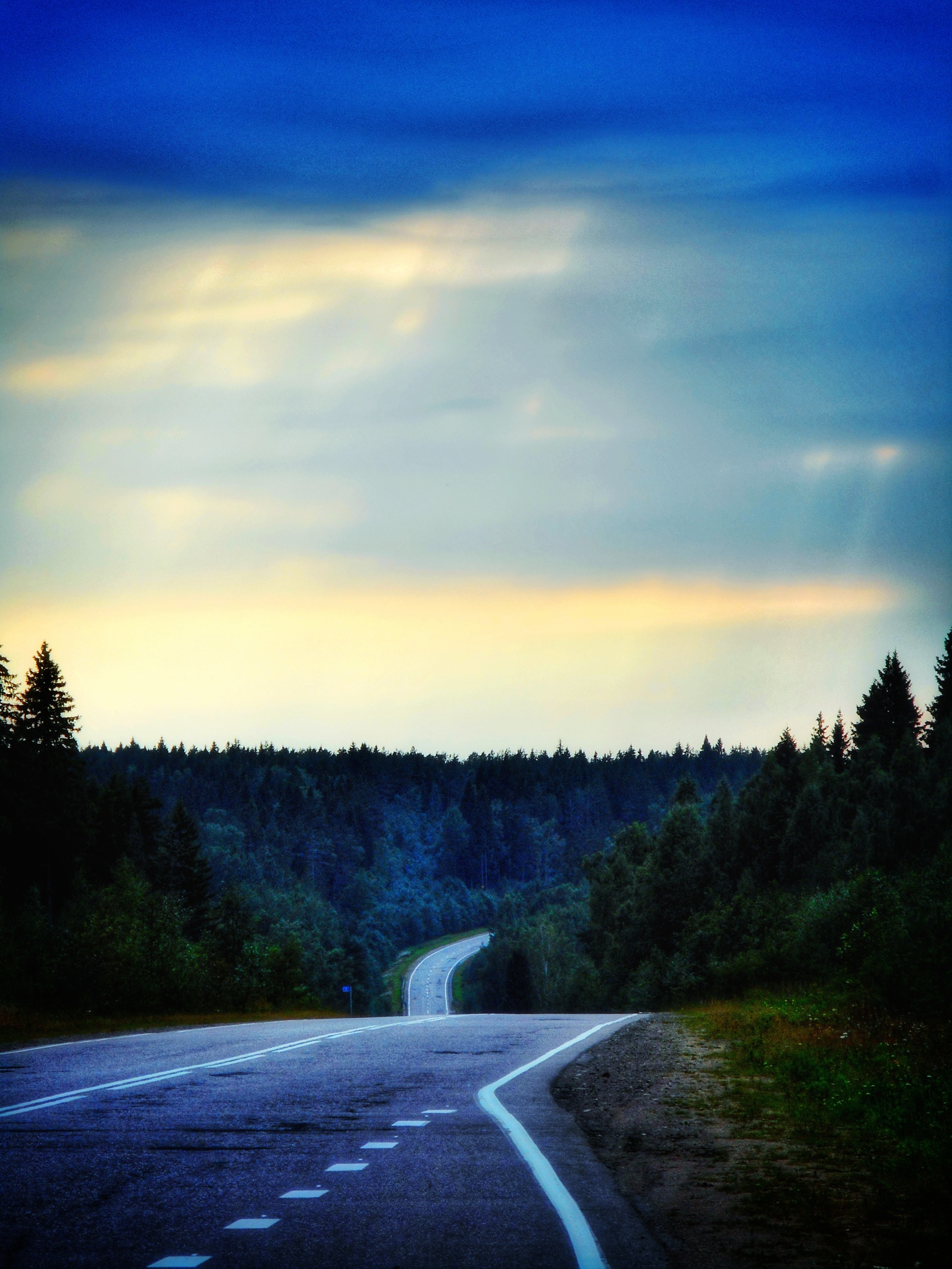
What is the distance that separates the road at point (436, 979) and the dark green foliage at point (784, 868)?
26.0m

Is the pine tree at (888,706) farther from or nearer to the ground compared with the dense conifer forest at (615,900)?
farther from the ground

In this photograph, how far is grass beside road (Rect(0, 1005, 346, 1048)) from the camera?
23703 millimetres

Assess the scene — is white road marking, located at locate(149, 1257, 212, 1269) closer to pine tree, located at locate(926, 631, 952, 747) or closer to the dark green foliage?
the dark green foliage

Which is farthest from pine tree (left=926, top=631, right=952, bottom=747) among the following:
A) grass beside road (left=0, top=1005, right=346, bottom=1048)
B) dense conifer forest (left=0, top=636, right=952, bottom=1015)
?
grass beside road (left=0, top=1005, right=346, bottom=1048)

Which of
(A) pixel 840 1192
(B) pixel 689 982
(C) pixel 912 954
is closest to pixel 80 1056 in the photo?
(A) pixel 840 1192

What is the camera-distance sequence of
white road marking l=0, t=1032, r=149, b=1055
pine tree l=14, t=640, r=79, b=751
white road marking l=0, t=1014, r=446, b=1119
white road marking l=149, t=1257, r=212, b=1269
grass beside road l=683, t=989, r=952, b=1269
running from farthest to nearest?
1. pine tree l=14, t=640, r=79, b=751
2. white road marking l=0, t=1032, r=149, b=1055
3. white road marking l=0, t=1014, r=446, b=1119
4. grass beside road l=683, t=989, r=952, b=1269
5. white road marking l=149, t=1257, r=212, b=1269

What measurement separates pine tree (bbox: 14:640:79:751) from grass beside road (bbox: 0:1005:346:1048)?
54.7m

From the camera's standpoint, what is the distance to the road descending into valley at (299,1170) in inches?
265

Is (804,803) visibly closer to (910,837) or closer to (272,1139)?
(910,837)

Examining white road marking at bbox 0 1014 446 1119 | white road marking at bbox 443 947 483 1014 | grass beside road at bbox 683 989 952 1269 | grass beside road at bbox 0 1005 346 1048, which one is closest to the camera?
grass beside road at bbox 683 989 952 1269

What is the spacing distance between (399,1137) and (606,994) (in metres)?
89.2

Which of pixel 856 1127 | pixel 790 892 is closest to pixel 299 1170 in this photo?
pixel 856 1127

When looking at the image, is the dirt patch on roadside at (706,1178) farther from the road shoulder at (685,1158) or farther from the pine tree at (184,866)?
the pine tree at (184,866)

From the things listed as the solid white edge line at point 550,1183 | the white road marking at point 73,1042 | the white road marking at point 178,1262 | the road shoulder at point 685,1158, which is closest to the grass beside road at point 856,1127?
the road shoulder at point 685,1158
